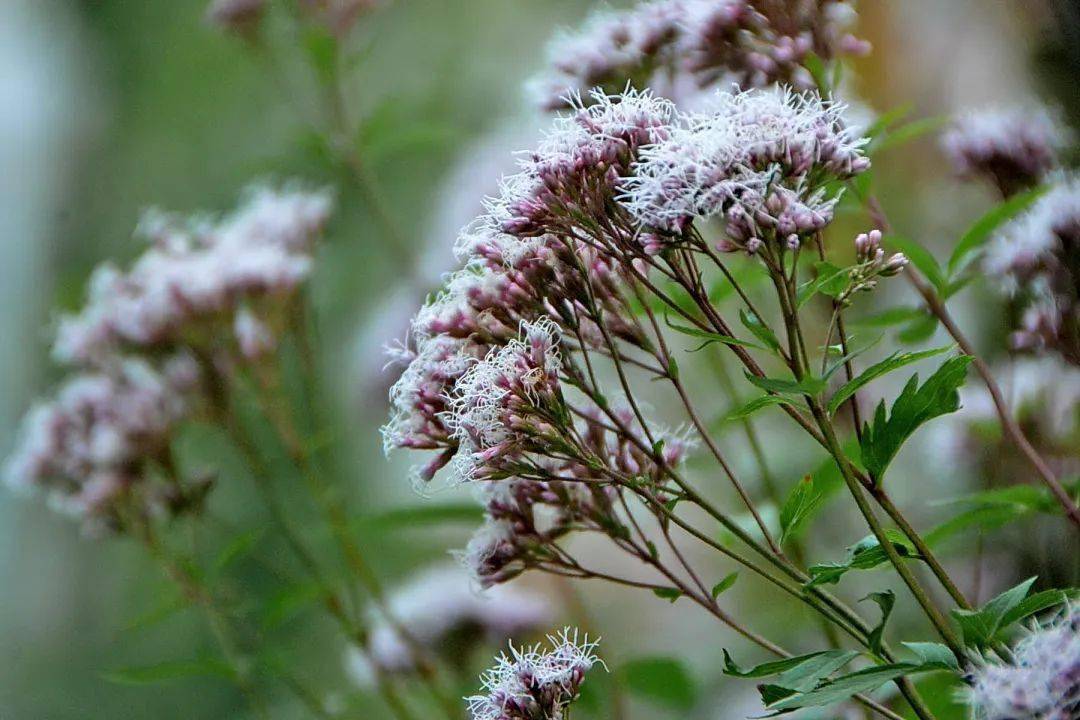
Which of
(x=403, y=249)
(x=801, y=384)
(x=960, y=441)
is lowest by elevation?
(x=801, y=384)

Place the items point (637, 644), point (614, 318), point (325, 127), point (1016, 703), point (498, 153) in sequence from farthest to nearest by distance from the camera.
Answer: point (637, 644)
point (498, 153)
point (325, 127)
point (614, 318)
point (1016, 703)

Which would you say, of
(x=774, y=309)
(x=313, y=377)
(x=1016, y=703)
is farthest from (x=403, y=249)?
(x=1016, y=703)

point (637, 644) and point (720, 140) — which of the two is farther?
point (637, 644)

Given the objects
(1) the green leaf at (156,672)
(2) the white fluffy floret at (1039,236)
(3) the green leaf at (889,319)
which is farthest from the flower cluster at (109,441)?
(2) the white fluffy floret at (1039,236)

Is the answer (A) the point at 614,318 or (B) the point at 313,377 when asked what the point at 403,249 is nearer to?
(B) the point at 313,377

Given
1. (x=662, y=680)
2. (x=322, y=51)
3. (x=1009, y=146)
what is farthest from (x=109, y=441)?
(x=1009, y=146)

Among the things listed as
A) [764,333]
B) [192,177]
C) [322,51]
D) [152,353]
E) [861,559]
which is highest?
[192,177]

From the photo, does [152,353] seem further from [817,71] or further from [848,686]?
[848,686]
